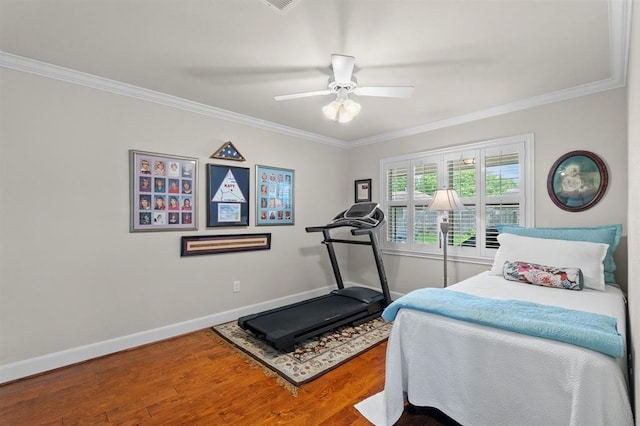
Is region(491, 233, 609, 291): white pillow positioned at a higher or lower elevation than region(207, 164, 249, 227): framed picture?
lower

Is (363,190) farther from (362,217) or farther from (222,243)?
(222,243)

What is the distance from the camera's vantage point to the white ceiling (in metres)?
1.74

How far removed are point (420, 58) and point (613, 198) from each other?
2.15 metres

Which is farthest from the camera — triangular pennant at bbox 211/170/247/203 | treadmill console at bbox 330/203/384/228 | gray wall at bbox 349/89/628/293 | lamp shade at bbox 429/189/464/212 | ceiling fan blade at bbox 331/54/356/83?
treadmill console at bbox 330/203/384/228

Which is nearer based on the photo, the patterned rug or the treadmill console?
the patterned rug

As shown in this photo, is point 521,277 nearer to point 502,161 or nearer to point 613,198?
point 613,198

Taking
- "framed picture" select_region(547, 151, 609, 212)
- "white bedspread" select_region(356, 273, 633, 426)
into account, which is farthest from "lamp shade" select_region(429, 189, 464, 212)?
"white bedspread" select_region(356, 273, 633, 426)

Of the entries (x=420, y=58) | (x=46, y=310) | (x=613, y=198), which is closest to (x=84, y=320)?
(x=46, y=310)

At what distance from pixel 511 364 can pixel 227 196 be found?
305cm

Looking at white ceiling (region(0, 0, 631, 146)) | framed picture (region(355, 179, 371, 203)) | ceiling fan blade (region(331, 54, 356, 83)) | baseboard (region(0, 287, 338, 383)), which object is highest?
white ceiling (region(0, 0, 631, 146))

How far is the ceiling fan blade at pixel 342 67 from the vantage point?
205 cm

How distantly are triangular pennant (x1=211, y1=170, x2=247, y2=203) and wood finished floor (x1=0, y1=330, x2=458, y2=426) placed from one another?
1.67 m

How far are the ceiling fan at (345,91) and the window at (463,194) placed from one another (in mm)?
1686

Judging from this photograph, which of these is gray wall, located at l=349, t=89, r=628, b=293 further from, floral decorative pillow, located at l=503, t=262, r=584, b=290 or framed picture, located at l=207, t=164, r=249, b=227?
framed picture, located at l=207, t=164, r=249, b=227
